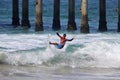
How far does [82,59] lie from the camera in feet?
56.7

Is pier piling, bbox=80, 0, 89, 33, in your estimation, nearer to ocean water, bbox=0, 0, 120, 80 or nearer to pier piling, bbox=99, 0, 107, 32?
ocean water, bbox=0, 0, 120, 80

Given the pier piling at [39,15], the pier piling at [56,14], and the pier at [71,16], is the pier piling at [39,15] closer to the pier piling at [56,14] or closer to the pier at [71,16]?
the pier at [71,16]

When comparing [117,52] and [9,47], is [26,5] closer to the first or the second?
[9,47]

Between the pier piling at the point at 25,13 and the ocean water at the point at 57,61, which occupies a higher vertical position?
the pier piling at the point at 25,13

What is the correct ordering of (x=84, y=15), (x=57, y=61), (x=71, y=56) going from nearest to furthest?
(x=57, y=61) < (x=71, y=56) < (x=84, y=15)

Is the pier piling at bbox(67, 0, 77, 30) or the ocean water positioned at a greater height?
the pier piling at bbox(67, 0, 77, 30)

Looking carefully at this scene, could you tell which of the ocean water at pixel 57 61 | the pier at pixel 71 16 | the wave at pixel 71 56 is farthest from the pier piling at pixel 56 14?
the wave at pixel 71 56

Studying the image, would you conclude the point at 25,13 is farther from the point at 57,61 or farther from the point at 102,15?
the point at 57,61

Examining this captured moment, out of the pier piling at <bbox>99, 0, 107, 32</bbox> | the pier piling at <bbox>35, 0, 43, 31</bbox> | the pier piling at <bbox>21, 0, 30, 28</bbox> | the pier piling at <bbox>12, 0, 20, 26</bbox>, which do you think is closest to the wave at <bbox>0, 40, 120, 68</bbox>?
the pier piling at <bbox>35, 0, 43, 31</bbox>

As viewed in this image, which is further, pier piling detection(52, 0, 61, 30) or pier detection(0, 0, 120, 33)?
pier piling detection(52, 0, 61, 30)

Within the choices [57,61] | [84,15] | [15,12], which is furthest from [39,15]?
[57,61]

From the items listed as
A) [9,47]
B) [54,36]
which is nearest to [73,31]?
[54,36]

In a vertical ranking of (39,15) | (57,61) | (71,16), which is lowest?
(57,61)

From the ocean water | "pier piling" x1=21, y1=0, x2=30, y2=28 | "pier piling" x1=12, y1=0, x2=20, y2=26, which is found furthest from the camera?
"pier piling" x1=12, y1=0, x2=20, y2=26
